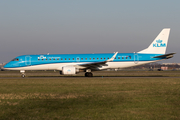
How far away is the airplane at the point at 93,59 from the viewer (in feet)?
120

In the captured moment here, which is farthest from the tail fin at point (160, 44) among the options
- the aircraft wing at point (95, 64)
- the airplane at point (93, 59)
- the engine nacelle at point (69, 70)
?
the engine nacelle at point (69, 70)

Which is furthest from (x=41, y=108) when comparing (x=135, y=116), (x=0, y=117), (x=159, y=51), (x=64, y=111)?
(x=159, y=51)

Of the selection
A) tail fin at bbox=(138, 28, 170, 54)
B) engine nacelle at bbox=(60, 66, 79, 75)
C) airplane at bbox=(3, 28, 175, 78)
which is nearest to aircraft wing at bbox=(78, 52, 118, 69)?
airplane at bbox=(3, 28, 175, 78)

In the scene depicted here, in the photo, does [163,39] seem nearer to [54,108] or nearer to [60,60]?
[60,60]

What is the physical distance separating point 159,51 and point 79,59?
13.2 metres

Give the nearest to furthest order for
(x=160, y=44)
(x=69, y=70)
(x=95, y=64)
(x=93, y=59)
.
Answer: (x=69, y=70) → (x=95, y=64) → (x=93, y=59) → (x=160, y=44)

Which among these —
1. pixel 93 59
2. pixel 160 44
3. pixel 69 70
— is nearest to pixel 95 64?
pixel 93 59

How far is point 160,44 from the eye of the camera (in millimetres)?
37594

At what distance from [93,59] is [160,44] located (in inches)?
444

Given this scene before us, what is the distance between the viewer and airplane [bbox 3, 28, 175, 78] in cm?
3672

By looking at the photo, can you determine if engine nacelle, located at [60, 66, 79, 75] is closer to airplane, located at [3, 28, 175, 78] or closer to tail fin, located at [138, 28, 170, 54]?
airplane, located at [3, 28, 175, 78]

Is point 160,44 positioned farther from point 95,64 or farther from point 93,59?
point 95,64

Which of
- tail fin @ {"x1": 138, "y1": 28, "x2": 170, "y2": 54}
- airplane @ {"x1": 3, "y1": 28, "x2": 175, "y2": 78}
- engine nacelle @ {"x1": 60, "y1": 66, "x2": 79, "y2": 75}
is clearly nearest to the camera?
engine nacelle @ {"x1": 60, "y1": 66, "x2": 79, "y2": 75}

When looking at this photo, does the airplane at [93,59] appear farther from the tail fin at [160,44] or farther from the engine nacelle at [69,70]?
the engine nacelle at [69,70]
